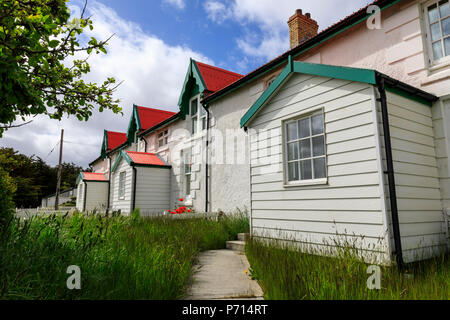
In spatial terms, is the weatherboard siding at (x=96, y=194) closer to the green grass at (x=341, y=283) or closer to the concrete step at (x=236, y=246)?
the concrete step at (x=236, y=246)

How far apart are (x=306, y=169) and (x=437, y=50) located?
142 inches

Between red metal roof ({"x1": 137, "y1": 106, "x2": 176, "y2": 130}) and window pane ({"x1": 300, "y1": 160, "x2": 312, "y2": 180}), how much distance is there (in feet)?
49.1

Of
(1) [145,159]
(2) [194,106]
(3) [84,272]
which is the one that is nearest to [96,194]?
(1) [145,159]

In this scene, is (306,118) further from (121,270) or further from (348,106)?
(121,270)

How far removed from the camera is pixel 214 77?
43.5 ft

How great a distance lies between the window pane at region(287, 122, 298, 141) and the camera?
609 centimetres

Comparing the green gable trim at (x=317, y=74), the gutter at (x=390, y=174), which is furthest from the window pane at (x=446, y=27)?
the green gable trim at (x=317, y=74)

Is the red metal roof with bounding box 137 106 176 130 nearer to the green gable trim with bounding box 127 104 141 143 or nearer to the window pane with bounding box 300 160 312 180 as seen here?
the green gable trim with bounding box 127 104 141 143

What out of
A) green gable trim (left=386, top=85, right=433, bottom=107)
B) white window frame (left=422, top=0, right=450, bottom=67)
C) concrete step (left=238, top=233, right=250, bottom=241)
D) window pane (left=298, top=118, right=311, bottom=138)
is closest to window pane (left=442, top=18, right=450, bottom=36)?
white window frame (left=422, top=0, right=450, bottom=67)

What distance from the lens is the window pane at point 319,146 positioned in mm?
5469

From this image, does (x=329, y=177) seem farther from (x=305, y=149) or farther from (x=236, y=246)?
(x=236, y=246)

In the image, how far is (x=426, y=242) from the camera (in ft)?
15.7
